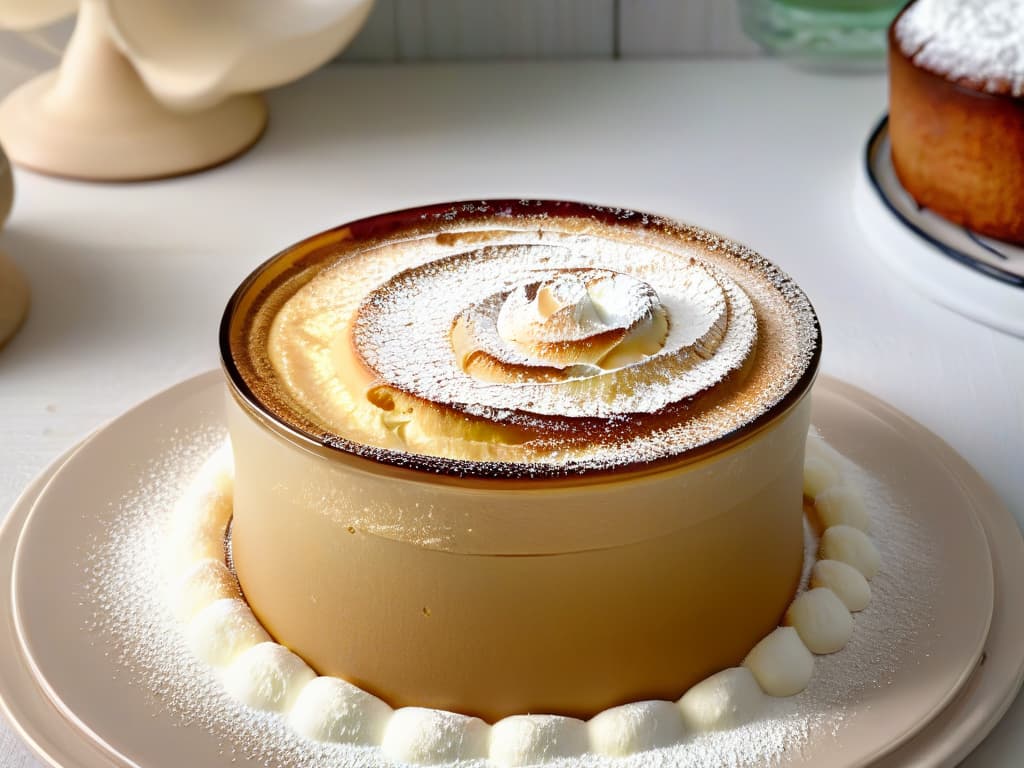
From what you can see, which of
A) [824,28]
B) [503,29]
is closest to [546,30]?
[503,29]

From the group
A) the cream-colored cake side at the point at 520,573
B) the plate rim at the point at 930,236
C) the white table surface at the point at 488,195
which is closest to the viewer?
the cream-colored cake side at the point at 520,573

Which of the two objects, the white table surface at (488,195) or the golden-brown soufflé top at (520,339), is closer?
the golden-brown soufflé top at (520,339)

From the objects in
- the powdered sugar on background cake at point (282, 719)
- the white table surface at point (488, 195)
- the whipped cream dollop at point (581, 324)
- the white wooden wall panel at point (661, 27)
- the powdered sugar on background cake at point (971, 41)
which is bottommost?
the white table surface at point (488, 195)

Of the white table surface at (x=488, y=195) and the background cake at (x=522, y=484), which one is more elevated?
the background cake at (x=522, y=484)

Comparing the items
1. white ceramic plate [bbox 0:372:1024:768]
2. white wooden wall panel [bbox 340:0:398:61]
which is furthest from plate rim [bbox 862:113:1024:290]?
white wooden wall panel [bbox 340:0:398:61]

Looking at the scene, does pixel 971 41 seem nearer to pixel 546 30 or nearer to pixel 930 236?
pixel 930 236

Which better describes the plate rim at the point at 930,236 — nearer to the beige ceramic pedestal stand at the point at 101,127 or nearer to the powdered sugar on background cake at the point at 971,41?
the powdered sugar on background cake at the point at 971,41

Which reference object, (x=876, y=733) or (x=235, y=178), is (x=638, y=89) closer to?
(x=235, y=178)

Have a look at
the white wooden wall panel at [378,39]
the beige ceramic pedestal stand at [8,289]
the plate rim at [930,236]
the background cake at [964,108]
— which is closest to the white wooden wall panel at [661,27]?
the white wooden wall panel at [378,39]
